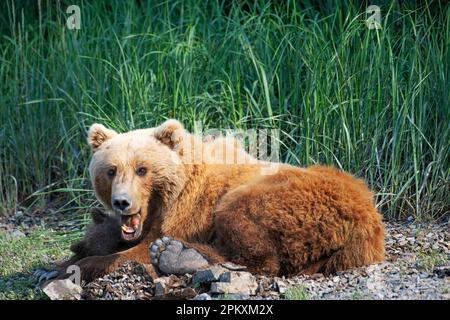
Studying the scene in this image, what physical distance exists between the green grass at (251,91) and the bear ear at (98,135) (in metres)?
1.62

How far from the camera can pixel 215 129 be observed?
24.9 ft

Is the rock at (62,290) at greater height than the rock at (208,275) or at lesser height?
lesser

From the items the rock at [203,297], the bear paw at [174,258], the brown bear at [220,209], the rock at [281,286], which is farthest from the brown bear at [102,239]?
the rock at [281,286]

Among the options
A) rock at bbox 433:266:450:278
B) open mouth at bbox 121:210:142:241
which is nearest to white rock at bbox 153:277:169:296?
open mouth at bbox 121:210:142:241

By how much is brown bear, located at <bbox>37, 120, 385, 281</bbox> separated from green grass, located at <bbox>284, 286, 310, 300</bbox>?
33 cm

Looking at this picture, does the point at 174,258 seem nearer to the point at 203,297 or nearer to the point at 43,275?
the point at 203,297

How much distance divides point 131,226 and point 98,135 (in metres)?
0.71

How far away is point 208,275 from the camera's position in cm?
512

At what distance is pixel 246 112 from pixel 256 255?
2.67 m

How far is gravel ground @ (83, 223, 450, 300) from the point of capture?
16.2 ft

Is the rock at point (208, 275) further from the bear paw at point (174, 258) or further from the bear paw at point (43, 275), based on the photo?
the bear paw at point (43, 275)

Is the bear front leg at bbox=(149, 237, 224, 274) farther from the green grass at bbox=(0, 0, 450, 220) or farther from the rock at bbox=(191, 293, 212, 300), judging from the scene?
the green grass at bbox=(0, 0, 450, 220)

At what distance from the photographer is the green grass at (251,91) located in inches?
282

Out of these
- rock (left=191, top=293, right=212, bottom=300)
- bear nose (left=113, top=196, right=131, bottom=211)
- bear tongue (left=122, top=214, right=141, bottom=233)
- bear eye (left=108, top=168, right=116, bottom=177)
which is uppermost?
bear eye (left=108, top=168, right=116, bottom=177)
